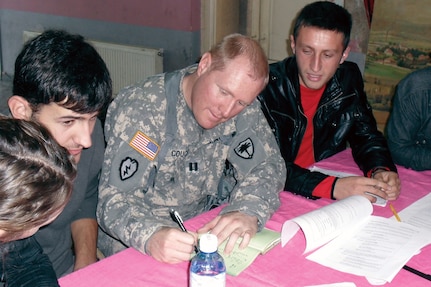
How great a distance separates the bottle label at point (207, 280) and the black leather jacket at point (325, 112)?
1342 millimetres

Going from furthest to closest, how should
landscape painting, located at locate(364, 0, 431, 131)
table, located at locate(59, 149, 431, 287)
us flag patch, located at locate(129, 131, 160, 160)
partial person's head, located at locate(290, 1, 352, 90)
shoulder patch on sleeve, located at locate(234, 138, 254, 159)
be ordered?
landscape painting, located at locate(364, 0, 431, 131) < partial person's head, located at locate(290, 1, 352, 90) < shoulder patch on sleeve, located at locate(234, 138, 254, 159) < us flag patch, located at locate(129, 131, 160, 160) < table, located at locate(59, 149, 431, 287)

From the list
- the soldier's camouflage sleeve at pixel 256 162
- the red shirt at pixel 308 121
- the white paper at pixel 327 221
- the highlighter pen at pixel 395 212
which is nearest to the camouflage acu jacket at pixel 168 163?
the soldier's camouflage sleeve at pixel 256 162

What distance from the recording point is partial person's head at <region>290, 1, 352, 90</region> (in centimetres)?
219

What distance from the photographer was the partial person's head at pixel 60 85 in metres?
1.37

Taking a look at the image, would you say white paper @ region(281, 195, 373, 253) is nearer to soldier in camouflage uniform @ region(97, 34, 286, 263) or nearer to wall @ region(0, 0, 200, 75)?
soldier in camouflage uniform @ region(97, 34, 286, 263)

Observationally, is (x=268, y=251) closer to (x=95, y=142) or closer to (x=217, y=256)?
(x=217, y=256)

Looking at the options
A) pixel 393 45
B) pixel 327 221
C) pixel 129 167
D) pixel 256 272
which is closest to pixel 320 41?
pixel 327 221

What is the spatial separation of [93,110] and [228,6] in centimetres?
341

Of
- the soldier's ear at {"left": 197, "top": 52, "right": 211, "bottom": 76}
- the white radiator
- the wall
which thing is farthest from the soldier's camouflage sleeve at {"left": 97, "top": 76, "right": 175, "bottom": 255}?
the white radiator

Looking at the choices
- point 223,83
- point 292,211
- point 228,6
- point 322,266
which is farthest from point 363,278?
point 228,6

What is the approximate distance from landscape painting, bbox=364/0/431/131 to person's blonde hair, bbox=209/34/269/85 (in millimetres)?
2538

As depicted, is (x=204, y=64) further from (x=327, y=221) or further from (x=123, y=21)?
(x=123, y=21)

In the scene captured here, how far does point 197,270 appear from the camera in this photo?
112 centimetres

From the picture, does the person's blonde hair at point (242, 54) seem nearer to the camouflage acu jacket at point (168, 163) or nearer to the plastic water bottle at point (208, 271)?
the camouflage acu jacket at point (168, 163)
